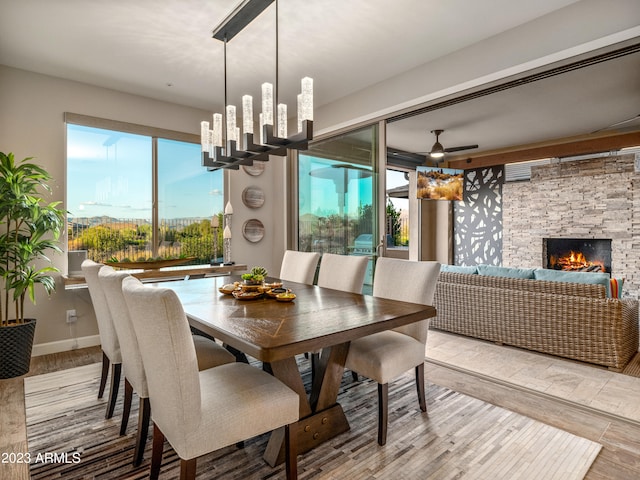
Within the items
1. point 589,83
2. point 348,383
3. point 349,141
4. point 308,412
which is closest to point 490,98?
point 589,83

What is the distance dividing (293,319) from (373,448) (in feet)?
2.73

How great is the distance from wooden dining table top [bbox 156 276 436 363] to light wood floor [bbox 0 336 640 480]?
1.07m

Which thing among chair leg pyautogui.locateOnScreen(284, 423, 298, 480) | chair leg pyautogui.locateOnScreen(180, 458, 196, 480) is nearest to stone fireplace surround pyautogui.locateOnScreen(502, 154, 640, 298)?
chair leg pyautogui.locateOnScreen(284, 423, 298, 480)

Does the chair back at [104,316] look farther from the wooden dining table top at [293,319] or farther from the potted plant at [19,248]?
the potted plant at [19,248]

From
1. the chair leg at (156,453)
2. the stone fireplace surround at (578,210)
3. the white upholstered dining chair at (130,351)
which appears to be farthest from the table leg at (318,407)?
the stone fireplace surround at (578,210)

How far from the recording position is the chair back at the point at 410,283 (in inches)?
91.0

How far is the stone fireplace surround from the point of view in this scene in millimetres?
5652

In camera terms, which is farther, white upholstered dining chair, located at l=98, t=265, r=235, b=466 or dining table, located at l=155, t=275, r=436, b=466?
white upholstered dining chair, located at l=98, t=265, r=235, b=466

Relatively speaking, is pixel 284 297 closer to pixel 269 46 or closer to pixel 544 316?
pixel 269 46

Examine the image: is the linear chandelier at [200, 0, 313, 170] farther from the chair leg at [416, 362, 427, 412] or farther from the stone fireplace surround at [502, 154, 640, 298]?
the stone fireplace surround at [502, 154, 640, 298]

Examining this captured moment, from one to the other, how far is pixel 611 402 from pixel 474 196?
5565 mm

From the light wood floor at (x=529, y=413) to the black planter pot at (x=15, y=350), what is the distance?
8 cm

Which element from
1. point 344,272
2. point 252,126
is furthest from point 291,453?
point 252,126

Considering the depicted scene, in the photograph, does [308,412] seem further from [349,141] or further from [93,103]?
[93,103]
